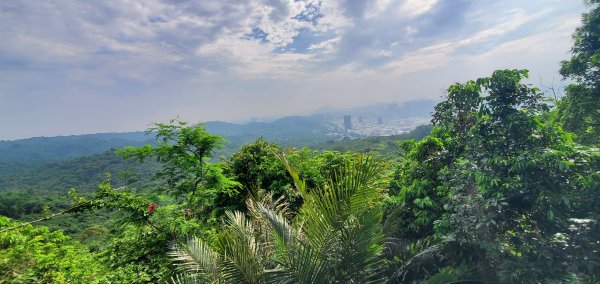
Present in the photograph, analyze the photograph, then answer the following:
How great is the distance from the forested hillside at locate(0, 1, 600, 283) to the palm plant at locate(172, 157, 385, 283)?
1 centimetres

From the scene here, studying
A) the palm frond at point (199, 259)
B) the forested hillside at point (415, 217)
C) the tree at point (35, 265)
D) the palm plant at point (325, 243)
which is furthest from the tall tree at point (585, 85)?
the tree at point (35, 265)

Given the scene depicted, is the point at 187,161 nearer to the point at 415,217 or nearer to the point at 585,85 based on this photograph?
the point at 415,217

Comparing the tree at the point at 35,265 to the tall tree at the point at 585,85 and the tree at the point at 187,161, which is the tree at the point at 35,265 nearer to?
the tree at the point at 187,161

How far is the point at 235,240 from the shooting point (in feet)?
9.34

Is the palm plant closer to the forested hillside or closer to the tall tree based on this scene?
the forested hillside

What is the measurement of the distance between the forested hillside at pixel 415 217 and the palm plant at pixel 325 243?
1cm

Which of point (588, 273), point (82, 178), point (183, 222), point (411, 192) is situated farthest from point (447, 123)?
point (82, 178)

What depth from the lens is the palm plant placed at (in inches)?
89.9

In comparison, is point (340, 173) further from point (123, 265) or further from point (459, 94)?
point (123, 265)

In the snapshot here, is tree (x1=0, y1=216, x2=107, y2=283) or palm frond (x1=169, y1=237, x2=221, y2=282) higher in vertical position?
palm frond (x1=169, y1=237, x2=221, y2=282)

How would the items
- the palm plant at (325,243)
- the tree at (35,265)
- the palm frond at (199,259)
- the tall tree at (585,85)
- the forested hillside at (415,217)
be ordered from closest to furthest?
the palm plant at (325,243) < the forested hillside at (415,217) < the palm frond at (199,259) < the tree at (35,265) < the tall tree at (585,85)

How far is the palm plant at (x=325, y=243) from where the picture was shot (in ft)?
7.49

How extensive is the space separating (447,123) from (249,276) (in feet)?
15.2

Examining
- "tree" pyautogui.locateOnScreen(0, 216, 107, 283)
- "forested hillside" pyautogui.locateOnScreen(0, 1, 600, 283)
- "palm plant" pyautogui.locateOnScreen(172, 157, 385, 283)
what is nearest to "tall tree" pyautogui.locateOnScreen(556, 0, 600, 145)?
"forested hillside" pyautogui.locateOnScreen(0, 1, 600, 283)
